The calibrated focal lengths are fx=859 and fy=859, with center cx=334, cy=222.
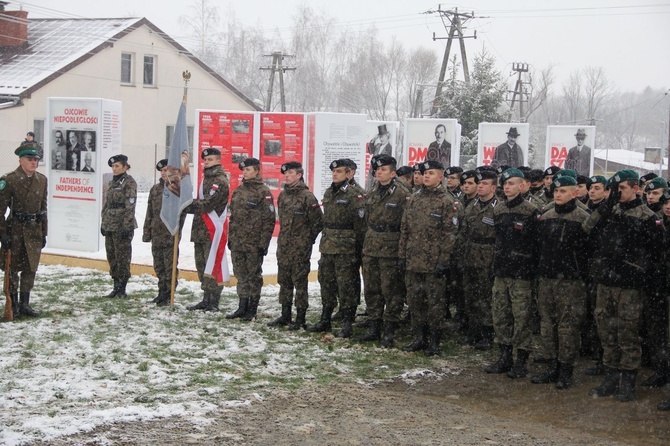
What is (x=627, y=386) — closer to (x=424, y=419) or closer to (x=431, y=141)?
(x=424, y=419)

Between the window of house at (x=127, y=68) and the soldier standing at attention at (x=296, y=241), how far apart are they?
27.9 m

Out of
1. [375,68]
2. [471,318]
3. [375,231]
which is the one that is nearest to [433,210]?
[375,231]

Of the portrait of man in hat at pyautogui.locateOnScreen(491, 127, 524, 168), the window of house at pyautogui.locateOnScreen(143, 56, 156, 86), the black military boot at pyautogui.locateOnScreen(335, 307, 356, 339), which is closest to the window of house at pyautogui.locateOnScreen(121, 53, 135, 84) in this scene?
the window of house at pyautogui.locateOnScreen(143, 56, 156, 86)

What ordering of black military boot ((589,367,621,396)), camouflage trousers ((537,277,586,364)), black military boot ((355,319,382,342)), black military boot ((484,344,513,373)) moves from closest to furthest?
black military boot ((589,367,621,396))
camouflage trousers ((537,277,586,364))
black military boot ((484,344,513,373))
black military boot ((355,319,382,342))

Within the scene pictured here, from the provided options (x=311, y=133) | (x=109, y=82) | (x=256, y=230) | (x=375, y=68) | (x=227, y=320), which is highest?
(x=375, y=68)

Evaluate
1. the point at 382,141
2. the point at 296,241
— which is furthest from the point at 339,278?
the point at 382,141

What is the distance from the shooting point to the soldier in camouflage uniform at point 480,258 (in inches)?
378

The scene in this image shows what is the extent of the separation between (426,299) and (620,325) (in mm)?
2352

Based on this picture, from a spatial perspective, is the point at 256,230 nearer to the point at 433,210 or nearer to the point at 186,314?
the point at 186,314

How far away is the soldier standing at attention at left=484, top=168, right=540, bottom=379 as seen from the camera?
8375 mm

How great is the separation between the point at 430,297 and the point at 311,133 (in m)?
8.50

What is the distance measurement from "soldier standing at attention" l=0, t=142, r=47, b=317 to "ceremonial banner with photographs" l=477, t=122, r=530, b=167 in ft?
36.1

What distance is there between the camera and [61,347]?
28.9 feet

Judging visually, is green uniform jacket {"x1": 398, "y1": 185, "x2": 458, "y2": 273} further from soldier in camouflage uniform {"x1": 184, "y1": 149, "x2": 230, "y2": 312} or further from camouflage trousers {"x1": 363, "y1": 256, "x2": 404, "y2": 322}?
soldier in camouflage uniform {"x1": 184, "y1": 149, "x2": 230, "y2": 312}
